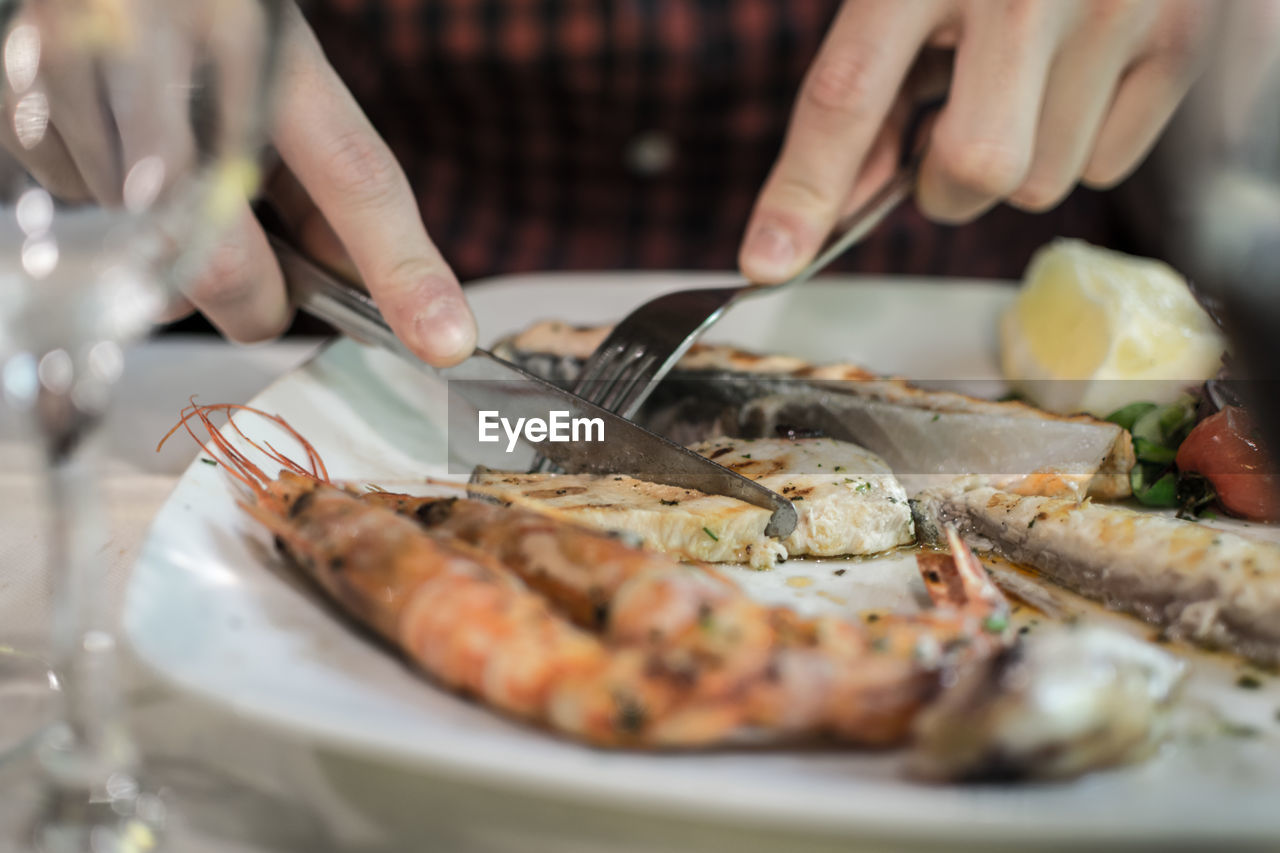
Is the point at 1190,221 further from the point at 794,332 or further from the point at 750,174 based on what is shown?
the point at 750,174

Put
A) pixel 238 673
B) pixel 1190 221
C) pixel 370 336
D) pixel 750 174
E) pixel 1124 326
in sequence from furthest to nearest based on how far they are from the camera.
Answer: pixel 750 174
pixel 1190 221
pixel 1124 326
pixel 370 336
pixel 238 673

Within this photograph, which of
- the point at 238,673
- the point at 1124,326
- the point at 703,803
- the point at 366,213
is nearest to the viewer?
the point at 703,803

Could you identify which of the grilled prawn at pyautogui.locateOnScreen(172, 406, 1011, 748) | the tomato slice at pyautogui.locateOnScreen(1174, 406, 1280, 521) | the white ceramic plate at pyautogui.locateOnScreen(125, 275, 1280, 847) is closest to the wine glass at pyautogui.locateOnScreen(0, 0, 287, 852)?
the white ceramic plate at pyautogui.locateOnScreen(125, 275, 1280, 847)

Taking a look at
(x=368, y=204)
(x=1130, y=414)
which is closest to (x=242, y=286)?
(x=368, y=204)

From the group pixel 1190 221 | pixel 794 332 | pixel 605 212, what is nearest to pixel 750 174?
pixel 605 212

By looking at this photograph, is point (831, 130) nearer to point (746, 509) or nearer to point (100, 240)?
point (746, 509)

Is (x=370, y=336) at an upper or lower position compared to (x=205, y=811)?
upper
